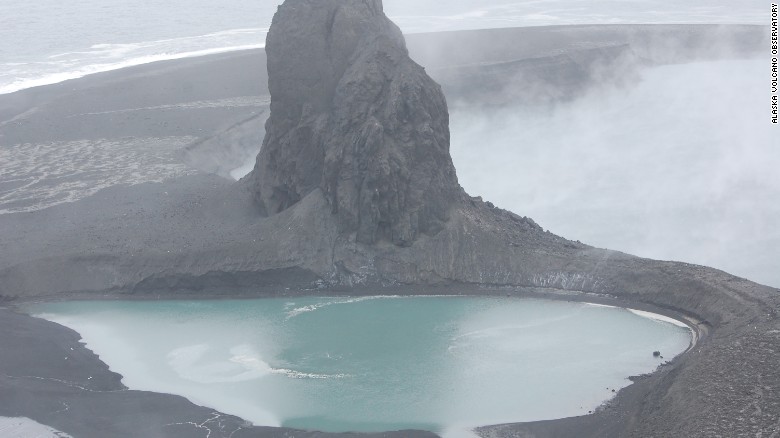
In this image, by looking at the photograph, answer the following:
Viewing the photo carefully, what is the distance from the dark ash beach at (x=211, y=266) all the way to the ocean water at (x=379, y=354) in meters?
0.87

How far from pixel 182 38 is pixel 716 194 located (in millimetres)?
59750

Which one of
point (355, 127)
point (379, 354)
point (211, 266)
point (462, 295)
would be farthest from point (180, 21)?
point (379, 354)

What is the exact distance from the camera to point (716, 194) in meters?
47.5

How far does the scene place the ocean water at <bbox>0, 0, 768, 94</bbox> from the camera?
83000 millimetres

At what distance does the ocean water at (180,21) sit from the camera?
272 ft

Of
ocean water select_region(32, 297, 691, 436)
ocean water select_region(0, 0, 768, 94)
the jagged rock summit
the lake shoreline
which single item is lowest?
ocean water select_region(32, 297, 691, 436)

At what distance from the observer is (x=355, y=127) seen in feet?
133

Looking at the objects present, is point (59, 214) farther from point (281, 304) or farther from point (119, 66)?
point (119, 66)

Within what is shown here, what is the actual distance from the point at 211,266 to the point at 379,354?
30.3 ft

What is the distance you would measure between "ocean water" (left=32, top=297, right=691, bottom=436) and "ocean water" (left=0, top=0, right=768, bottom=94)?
41066 millimetres

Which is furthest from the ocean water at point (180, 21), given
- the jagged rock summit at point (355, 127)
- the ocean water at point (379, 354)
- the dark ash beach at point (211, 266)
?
the ocean water at point (379, 354)

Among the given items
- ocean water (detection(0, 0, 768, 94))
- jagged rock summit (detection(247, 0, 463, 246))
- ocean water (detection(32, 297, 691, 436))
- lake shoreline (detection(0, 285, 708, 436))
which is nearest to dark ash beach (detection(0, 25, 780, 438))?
lake shoreline (detection(0, 285, 708, 436))

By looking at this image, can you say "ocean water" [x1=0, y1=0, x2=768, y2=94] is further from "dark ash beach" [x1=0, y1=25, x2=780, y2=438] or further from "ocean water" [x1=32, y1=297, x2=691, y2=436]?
"ocean water" [x1=32, y1=297, x2=691, y2=436]

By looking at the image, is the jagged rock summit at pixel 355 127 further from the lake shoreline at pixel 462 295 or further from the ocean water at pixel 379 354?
the ocean water at pixel 379 354
